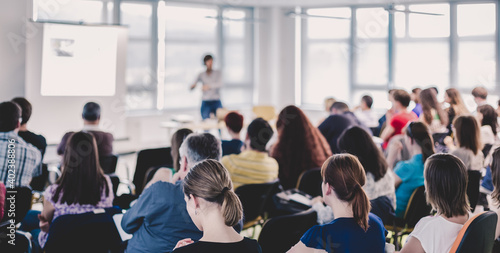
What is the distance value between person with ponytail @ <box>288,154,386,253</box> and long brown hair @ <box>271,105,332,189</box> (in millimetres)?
2070

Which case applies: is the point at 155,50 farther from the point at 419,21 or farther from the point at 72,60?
the point at 419,21

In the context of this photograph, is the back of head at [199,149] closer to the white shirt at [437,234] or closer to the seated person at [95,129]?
the white shirt at [437,234]

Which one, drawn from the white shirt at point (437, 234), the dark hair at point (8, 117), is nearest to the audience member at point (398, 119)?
the white shirt at point (437, 234)

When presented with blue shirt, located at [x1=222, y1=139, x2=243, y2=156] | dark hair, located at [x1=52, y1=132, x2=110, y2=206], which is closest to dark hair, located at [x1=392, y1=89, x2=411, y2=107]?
blue shirt, located at [x1=222, y1=139, x2=243, y2=156]

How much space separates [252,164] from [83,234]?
4.72 ft

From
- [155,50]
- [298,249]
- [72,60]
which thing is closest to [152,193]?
[298,249]

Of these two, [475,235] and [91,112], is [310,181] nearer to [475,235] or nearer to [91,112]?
[475,235]

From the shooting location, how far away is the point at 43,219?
298 cm

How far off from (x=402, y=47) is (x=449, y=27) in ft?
3.24

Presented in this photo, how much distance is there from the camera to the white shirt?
228 centimetres

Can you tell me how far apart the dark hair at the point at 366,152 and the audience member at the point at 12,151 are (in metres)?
2.26

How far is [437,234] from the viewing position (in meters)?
2.29

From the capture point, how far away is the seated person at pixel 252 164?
12.1 ft

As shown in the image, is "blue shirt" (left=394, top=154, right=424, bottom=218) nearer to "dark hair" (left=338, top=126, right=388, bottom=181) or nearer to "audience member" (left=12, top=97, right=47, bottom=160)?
"dark hair" (left=338, top=126, right=388, bottom=181)
